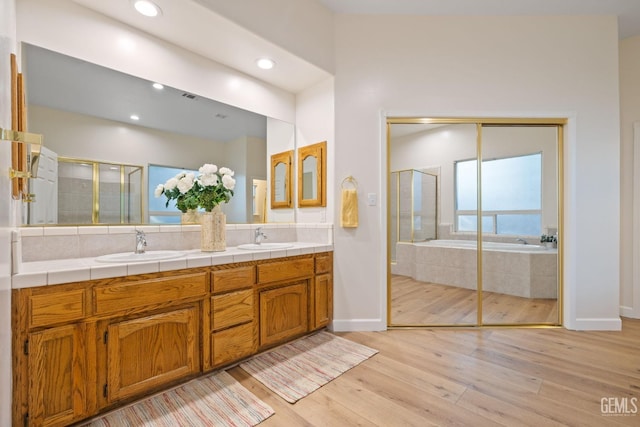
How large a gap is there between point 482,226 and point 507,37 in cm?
178

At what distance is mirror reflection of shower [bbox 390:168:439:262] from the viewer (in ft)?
10.6

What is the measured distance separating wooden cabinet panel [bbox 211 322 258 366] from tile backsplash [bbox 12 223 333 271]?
71cm

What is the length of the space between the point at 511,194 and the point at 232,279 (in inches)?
117

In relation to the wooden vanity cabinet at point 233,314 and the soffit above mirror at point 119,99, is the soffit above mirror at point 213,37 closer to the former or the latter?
the soffit above mirror at point 119,99

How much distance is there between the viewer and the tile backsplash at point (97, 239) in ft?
5.23

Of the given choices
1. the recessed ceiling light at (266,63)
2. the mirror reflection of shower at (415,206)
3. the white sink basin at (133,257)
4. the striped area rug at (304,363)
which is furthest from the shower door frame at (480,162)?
the white sink basin at (133,257)

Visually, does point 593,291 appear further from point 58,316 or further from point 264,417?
point 58,316

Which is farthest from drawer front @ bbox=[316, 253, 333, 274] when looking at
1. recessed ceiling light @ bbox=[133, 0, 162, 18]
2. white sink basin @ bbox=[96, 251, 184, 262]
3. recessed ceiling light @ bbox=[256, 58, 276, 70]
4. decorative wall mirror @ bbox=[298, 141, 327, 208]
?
recessed ceiling light @ bbox=[133, 0, 162, 18]

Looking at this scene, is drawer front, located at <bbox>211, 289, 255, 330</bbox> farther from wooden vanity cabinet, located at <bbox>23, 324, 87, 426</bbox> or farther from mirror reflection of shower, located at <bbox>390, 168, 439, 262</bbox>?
mirror reflection of shower, located at <bbox>390, 168, 439, 262</bbox>

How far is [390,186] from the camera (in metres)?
2.83

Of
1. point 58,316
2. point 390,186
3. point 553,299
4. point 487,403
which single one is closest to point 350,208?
point 390,186

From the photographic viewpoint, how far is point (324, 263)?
261 cm

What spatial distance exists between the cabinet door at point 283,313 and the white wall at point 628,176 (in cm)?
332

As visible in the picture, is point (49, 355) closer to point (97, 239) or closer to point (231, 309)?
point (97, 239)
